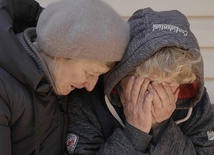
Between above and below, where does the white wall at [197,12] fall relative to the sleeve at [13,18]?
below

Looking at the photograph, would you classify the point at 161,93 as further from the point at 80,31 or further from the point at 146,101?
the point at 80,31

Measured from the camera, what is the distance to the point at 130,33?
185 centimetres

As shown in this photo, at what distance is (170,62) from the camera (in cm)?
172

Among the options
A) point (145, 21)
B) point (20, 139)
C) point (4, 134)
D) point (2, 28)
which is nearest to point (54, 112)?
point (20, 139)

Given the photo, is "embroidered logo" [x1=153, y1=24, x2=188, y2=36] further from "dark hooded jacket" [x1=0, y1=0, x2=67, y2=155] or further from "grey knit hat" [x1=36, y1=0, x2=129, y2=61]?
"dark hooded jacket" [x1=0, y1=0, x2=67, y2=155]

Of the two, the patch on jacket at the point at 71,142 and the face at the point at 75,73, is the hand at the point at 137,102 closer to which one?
the face at the point at 75,73

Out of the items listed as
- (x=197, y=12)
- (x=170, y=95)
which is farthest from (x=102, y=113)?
(x=197, y=12)

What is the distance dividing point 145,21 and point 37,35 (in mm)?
503

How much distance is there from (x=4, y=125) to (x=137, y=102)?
26.4 inches

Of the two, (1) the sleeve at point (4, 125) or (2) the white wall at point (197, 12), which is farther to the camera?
(2) the white wall at point (197, 12)

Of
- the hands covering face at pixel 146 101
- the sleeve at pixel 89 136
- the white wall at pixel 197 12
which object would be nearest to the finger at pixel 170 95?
the hands covering face at pixel 146 101

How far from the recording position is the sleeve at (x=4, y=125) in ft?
5.12

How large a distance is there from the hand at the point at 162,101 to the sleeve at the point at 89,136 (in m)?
0.16

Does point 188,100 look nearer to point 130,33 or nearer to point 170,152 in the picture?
point 170,152
